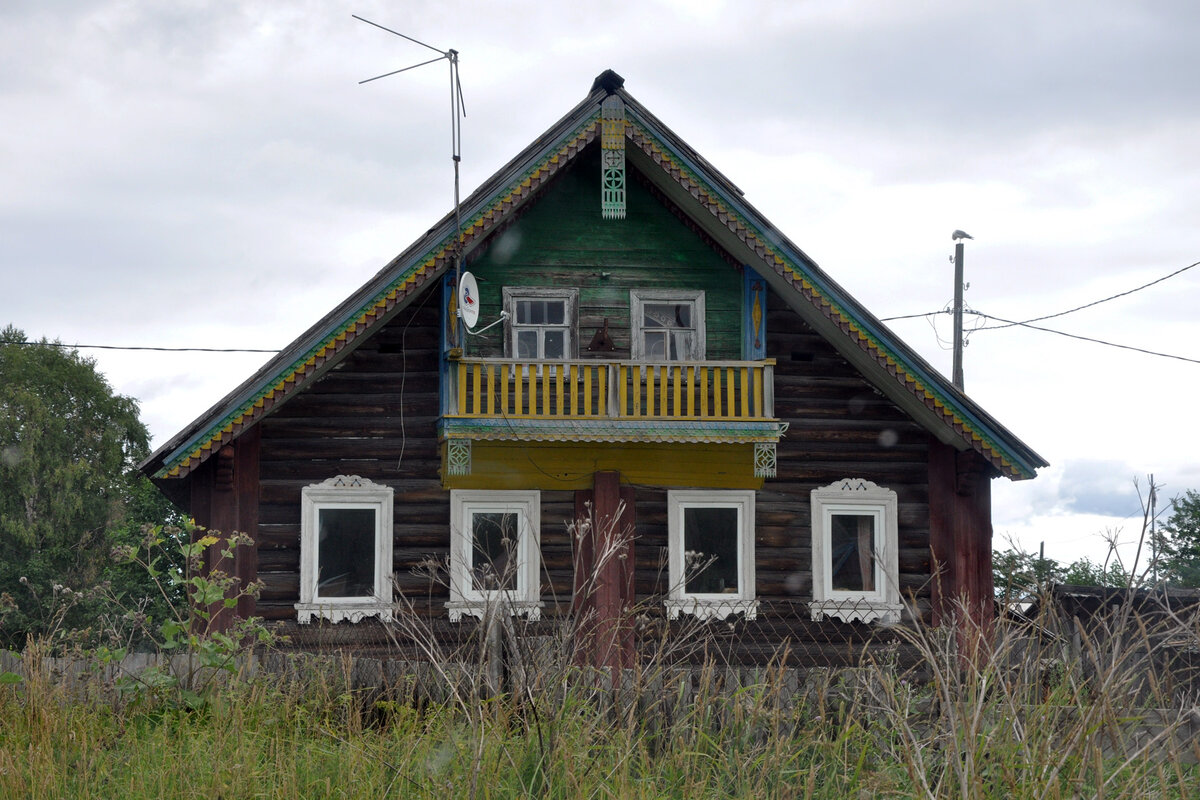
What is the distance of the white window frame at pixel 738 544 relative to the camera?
13.2 meters

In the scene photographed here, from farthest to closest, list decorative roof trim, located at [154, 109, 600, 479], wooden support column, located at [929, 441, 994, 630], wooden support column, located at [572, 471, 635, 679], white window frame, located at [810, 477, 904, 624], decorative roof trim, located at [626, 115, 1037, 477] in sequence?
wooden support column, located at [929, 441, 994, 630] → white window frame, located at [810, 477, 904, 624] → decorative roof trim, located at [626, 115, 1037, 477] → wooden support column, located at [572, 471, 635, 679] → decorative roof trim, located at [154, 109, 600, 479]

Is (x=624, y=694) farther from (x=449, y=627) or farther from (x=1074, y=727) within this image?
(x=449, y=627)

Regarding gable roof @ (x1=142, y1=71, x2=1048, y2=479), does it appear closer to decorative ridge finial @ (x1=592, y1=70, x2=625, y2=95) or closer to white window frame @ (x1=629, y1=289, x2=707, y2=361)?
decorative ridge finial @ (x1=592, y1=70, x2=625, y2=95)

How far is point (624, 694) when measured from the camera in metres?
6.12

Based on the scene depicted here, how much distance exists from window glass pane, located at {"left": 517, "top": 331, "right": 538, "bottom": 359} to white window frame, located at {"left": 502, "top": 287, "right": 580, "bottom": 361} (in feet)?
0.18

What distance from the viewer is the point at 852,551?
45.2 feet

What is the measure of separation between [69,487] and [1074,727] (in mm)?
35781

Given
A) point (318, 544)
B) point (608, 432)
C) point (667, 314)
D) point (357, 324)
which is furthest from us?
point (667, 314)

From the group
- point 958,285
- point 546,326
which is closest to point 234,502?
point 546,326

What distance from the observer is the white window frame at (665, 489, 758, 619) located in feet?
43.3

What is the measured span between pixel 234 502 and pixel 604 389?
4321 mm

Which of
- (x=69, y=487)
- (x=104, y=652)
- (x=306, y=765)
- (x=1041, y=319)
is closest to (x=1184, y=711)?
(x=306, y=765)

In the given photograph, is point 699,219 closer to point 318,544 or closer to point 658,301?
point 658,301

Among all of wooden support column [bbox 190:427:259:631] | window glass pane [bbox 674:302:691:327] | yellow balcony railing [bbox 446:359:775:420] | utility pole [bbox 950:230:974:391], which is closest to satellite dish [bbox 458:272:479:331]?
yellow balcony railing [bbox 446:359:775:420]
